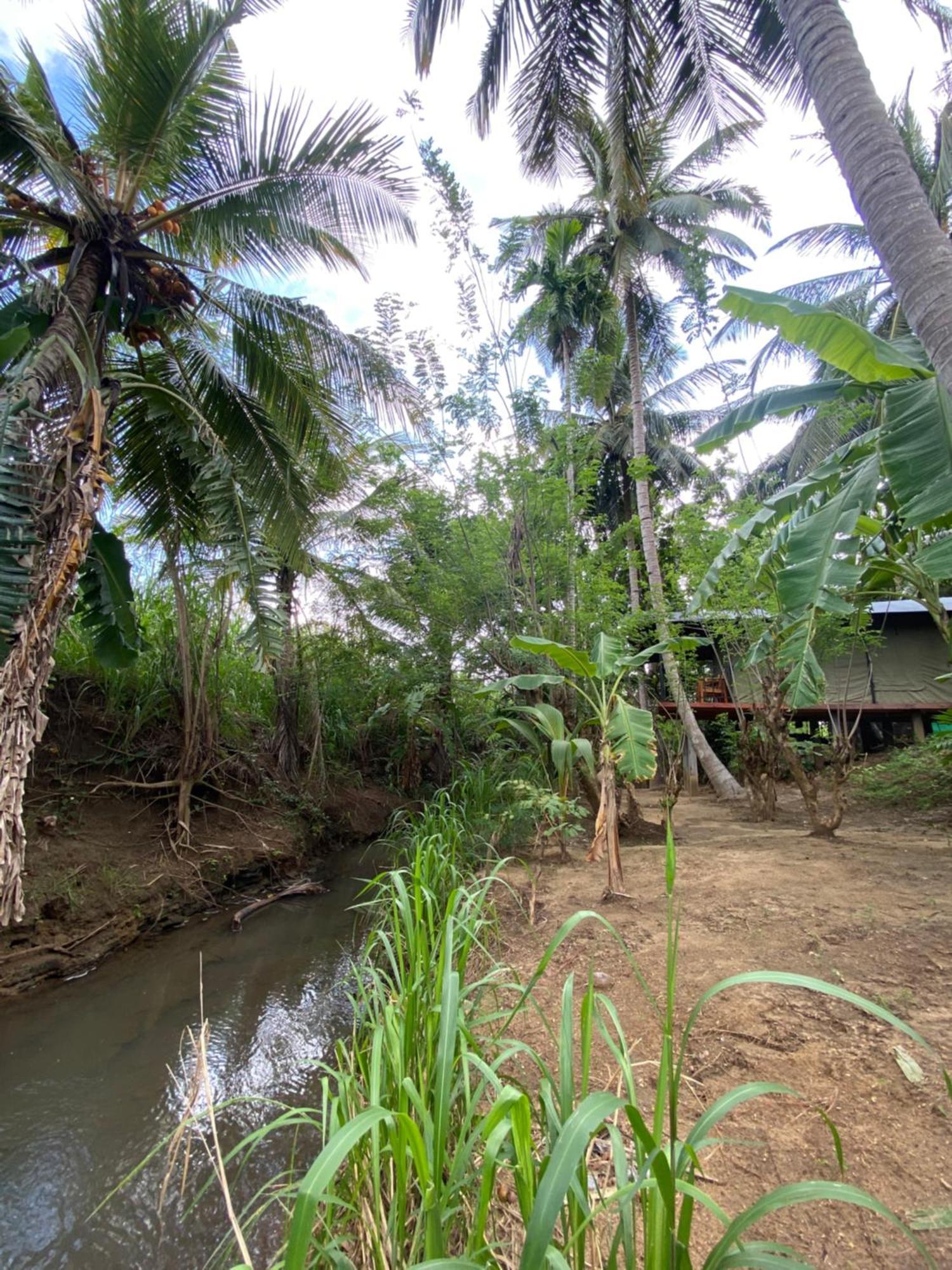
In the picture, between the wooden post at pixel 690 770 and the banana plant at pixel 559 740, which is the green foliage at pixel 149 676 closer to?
the banana plant at pixel 559 740

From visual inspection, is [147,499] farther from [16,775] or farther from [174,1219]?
[174,1219]

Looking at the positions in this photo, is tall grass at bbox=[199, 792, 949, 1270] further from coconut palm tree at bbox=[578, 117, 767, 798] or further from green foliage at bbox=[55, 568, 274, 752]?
coconut palm tree at bbox=[578, 117, 767, 798]

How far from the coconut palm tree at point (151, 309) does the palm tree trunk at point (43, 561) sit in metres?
0.01

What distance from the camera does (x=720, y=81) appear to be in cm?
590

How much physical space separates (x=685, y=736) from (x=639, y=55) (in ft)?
30.5

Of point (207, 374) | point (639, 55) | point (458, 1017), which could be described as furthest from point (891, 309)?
point (458, 1017)

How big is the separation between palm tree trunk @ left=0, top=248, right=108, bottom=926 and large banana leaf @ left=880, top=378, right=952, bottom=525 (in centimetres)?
435

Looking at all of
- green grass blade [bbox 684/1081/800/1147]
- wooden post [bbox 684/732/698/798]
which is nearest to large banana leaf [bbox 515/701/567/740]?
green grass blade [bbox 684/1081/800/1147]

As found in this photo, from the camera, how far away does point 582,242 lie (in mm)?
13062

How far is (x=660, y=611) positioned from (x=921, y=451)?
4567 mm

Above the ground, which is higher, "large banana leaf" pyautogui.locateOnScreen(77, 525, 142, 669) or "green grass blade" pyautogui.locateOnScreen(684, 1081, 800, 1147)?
"large banana leaf" pyautogui.locateOnScreen(77, 525, 142, 669)

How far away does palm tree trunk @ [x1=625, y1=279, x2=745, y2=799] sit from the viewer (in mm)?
8469

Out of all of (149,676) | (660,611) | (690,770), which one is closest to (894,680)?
(690,770)

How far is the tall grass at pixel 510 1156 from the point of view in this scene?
91 centimetres
